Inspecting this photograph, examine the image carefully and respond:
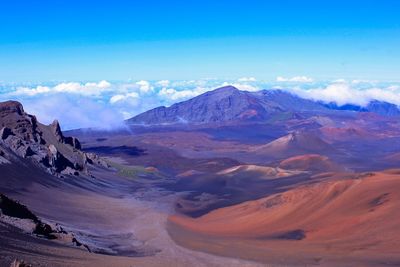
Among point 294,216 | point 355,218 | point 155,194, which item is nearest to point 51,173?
point 155,194

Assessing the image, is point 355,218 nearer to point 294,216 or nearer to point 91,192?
point 294,216

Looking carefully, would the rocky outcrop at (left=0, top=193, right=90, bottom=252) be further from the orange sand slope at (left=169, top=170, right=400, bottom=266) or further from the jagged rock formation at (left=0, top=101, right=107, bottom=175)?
the jagged rock formation at (left=0, top=101, right=107, bottom=175)

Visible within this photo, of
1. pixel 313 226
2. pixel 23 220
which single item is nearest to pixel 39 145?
pixel 23 220

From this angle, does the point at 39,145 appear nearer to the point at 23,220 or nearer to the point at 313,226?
the point at 23,220

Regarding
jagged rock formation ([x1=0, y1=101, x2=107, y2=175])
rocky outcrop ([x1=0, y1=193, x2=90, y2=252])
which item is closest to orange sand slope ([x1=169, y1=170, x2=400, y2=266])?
rocky outcrop ([x1=0, y1=193, x2=90, y2=252])

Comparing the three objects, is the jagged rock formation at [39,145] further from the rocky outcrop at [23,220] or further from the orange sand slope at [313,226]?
the rocky outcrop at [23,220]
